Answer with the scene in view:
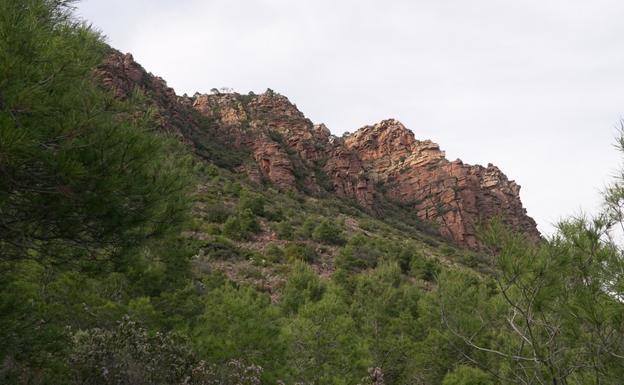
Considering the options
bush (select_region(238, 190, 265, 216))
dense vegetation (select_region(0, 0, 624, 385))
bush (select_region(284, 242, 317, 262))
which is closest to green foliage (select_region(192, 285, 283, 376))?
dense vegetation (select_region(0, 0, 624, 385))

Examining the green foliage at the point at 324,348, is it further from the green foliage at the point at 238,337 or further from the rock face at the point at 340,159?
the rock face at the point at 340,159

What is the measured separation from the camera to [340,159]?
69.8 meters

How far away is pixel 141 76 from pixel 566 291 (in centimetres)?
6148

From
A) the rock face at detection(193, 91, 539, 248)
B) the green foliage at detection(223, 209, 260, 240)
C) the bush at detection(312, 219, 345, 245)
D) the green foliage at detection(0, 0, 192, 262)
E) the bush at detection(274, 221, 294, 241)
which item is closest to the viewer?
the green foliage at detection(0, 0, 192, 262)

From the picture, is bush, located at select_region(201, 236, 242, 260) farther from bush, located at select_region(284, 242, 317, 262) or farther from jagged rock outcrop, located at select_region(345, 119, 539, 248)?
jagged rock outcrop, located at select_region(345, 119, 539, 248)

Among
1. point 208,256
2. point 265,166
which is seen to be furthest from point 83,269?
point 265,166

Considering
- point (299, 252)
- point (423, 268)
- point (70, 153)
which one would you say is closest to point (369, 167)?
point (423, 268)

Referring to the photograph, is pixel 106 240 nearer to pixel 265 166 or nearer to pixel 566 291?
pixel 566 291

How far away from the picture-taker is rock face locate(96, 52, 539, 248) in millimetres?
60312

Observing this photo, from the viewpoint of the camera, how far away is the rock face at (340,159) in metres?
60.3

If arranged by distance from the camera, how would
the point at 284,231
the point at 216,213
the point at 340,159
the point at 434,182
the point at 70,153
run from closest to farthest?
the point at 70,153, the point at 284,231, the point at 216,213, the point at 340,159, the point at 434,182

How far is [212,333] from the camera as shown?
1106 cm

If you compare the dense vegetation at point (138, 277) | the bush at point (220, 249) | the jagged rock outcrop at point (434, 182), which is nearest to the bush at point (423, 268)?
the bush at point (220, 249)

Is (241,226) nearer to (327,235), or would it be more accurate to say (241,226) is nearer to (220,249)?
(220,249)
